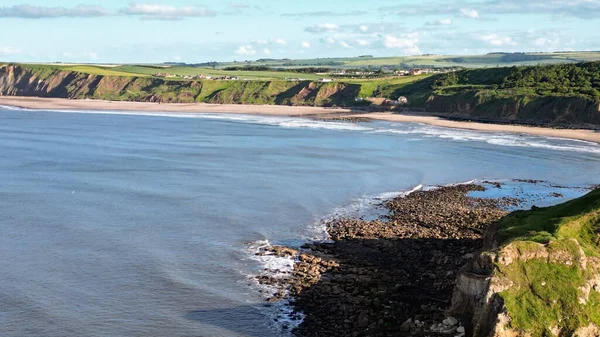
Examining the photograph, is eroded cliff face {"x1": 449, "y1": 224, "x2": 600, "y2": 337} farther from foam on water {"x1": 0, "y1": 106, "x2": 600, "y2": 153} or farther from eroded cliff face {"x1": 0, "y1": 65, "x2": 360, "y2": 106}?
eroded cliff face {"x1": 0, "y1": 65, "x2": 360, "y2": 106}

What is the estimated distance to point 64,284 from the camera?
27812 mm

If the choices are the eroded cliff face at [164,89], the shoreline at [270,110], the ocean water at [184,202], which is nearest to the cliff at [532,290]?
the ocean water at [184,202]

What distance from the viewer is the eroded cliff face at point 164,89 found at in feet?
474

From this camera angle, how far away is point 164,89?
527ft

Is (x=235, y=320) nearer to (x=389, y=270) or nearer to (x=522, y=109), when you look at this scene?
(x=389, y=270)

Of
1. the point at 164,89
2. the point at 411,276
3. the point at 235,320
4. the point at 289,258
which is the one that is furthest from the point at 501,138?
the point at 164,89

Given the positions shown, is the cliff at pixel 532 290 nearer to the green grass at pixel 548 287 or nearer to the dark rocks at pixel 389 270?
the green grass at pixel 548 287

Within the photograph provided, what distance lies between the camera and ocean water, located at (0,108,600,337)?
83.1 feet

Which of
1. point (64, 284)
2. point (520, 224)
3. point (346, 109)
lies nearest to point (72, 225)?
point (64, 284)

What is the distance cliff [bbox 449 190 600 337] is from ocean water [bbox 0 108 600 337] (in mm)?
7448

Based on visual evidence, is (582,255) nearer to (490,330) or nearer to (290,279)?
(490,330)

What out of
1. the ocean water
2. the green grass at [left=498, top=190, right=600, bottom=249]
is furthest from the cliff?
the ocean water

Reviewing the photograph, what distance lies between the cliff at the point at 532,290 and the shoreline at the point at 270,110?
220 ft

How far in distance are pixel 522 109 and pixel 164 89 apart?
300 ft
